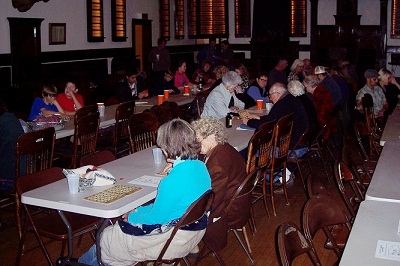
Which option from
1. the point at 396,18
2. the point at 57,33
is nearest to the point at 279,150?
the point at 57,33

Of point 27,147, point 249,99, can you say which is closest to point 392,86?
point 249,99

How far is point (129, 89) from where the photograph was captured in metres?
7.89

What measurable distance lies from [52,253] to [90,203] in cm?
142

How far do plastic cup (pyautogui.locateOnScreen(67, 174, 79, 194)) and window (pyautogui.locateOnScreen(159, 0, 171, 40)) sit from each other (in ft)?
42.2

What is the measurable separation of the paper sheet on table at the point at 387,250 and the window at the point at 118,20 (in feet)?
39.3

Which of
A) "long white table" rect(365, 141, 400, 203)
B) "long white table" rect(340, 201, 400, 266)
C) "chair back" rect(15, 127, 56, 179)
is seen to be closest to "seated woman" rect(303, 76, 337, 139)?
"long white table" rect(365, 141, 400, 203)

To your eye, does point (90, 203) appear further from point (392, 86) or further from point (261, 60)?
point (261, 60)

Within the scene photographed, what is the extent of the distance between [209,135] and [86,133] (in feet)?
6.85

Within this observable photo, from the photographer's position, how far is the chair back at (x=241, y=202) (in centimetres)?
358

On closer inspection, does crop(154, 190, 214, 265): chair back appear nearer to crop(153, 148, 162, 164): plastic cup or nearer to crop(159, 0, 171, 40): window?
crop(153, 148, 162, 164): plastic cup

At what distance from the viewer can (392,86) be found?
854 cm

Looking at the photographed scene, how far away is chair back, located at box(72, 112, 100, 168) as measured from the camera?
17.7 feet

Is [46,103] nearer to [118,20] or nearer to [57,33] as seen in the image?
[57,33]

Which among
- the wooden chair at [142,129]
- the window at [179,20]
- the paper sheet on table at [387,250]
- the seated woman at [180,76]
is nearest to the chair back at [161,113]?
the wooden chair at [142,129]
